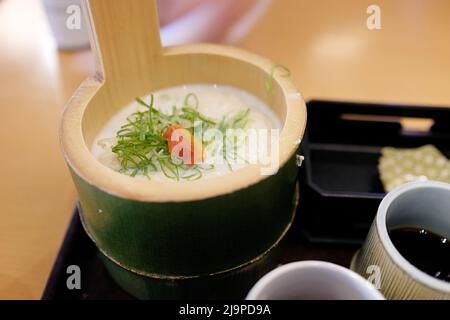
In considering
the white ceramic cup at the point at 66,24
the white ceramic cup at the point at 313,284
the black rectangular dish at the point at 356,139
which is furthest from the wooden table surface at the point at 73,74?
the white ceramic cup at the point at 313,284

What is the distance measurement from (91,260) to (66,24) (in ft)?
3.15

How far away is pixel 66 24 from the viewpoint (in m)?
1.66

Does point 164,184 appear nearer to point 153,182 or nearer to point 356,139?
point 153,182

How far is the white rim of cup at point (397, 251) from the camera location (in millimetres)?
721

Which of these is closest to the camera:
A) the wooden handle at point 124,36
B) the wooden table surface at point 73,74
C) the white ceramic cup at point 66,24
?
the wooden handle at point 124,36

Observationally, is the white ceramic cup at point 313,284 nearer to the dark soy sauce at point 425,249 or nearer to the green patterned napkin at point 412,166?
the dark soy sauce at point 425,249

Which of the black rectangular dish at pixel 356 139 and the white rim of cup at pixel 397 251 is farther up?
the white rim of cup at pixel 397 251

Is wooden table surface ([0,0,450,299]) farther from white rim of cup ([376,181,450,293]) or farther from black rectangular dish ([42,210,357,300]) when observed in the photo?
white rim of cup ([376,181,450,293])

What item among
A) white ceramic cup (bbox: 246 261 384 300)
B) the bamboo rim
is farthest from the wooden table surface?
white ceramic cup (bbox: 246 261 384 300)

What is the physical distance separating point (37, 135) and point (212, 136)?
0.69 metres

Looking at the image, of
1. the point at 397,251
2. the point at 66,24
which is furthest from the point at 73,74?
the point at 397,251

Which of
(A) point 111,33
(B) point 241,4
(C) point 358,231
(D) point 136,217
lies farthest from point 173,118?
(B) point 241,4

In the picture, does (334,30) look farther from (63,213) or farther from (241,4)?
(63,213)

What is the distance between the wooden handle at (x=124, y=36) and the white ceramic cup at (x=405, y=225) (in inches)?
25.2
